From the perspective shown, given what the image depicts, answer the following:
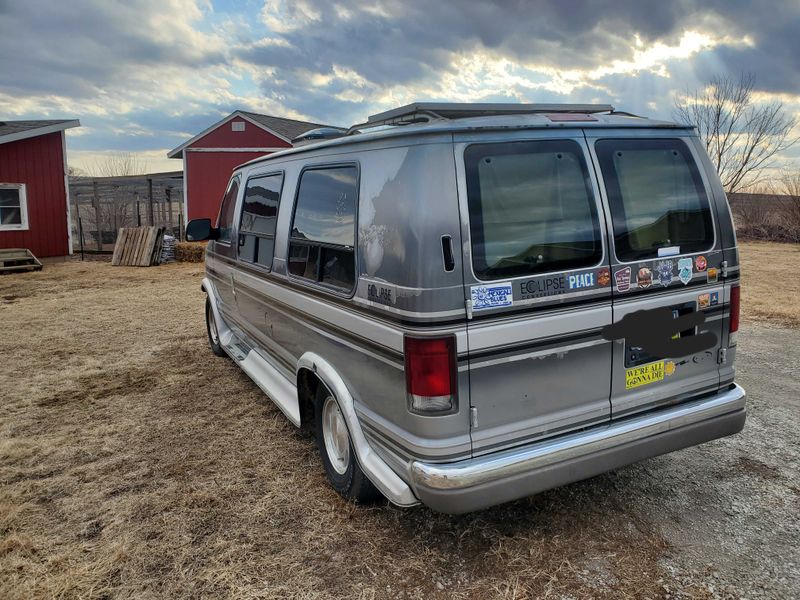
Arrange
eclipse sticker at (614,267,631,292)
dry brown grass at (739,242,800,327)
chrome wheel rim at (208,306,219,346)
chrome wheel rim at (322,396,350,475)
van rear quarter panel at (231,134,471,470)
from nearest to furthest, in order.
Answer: van rear quarter panel at (231,134,471,470) → eclipse sticker at (614,267,631,292) → chrome wheel rim at (322,396,350,475) → chrome wheel rim at (208,306,219,346) → dry brown grass at (739,242,800,327)

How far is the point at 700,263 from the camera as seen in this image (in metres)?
3.03

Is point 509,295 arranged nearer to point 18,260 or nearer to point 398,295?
point 398,295

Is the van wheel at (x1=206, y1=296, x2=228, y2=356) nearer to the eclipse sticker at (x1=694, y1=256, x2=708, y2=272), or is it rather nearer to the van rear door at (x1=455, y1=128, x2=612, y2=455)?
the van rear door at (x1=455, y1=128, x2=612, y2=455)

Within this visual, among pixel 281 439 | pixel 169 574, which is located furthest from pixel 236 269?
pixel 169 574

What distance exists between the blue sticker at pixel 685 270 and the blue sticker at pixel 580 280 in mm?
596

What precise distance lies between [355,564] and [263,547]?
51 centimetres

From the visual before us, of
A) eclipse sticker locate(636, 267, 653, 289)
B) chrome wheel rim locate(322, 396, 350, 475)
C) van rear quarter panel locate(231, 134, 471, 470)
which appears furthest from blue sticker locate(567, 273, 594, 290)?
chrome wheel rim locate(322, 396, 350, 475)

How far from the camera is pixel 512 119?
105 inches

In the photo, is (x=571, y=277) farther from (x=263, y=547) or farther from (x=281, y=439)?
(x=281, y=439)

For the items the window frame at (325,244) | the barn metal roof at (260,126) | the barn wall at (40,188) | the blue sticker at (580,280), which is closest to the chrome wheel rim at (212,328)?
the window frame at (325,244)

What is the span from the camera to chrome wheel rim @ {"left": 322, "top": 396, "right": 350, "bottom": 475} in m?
3.35

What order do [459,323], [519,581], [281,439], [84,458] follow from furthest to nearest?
[281,439], [84,458], [519,581], [459,323]

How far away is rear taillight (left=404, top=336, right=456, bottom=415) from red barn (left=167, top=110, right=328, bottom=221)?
18.5 m

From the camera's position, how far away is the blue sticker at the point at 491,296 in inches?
97.2
